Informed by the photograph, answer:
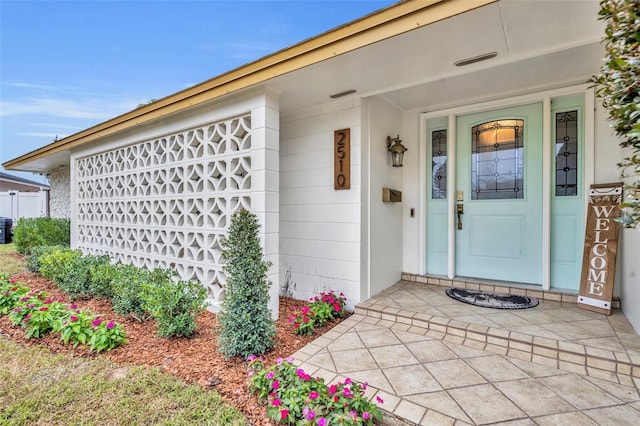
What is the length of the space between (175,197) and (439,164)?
366 centimetres

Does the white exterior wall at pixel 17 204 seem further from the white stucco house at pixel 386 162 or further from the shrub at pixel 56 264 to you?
the white stucco house at pixel 386 162

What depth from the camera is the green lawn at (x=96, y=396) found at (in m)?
1.64

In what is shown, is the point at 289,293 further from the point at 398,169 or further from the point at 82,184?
the point at 82,184

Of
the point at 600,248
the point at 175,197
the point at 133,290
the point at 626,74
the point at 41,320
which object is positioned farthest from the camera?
the point at 175,197

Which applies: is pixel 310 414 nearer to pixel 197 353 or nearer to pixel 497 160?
pixel 197 353

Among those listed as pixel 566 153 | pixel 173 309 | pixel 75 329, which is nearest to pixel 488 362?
pixel 566 153

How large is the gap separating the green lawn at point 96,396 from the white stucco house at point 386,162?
1.29 metres

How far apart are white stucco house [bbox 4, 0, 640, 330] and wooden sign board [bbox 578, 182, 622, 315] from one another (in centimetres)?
13

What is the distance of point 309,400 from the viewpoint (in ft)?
5.11

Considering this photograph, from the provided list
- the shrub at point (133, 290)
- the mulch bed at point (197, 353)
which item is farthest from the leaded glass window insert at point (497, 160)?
the shrub at point (133, 290)

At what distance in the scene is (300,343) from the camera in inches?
102

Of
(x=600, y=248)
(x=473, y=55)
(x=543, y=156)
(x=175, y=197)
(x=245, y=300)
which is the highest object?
(x=473, y=55)

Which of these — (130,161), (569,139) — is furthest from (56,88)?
(569,139)

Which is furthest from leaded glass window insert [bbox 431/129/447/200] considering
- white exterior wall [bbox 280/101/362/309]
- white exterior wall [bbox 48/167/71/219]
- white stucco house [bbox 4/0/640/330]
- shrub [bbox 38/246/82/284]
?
white exterior wall [bbox 48/167/71/219]
